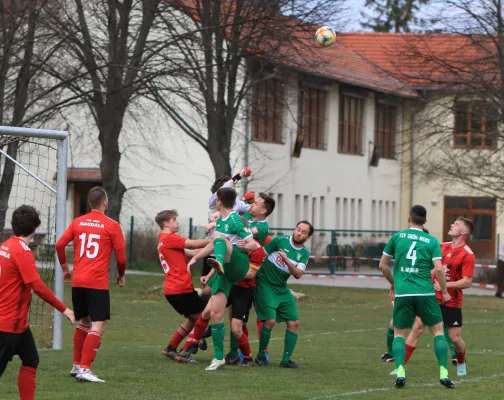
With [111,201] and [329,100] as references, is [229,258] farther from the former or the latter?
[329,100]

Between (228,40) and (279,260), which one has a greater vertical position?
(228,40)

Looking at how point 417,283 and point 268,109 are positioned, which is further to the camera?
point 268,109

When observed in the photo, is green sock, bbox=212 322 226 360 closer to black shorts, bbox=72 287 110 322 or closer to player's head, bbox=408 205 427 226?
black shorts, bbox=72 287 110 322

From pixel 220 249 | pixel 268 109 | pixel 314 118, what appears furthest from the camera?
pixel 314 118

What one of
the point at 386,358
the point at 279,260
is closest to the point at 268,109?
the point at 386,358

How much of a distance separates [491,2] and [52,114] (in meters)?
12.7

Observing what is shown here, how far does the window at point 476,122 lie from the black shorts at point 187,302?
20046 mm

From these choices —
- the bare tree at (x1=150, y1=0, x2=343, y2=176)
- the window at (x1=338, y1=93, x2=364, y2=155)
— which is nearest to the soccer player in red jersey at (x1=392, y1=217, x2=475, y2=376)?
the bare tree at (x1=150, y1=0, x2=343, y2=176)

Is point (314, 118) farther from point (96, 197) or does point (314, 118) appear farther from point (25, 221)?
point (25, 221)

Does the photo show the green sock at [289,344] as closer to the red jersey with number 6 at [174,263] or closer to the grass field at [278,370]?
the grass field at [278,370]

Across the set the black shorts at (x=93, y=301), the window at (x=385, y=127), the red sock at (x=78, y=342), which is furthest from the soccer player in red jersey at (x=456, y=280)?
the window at (x=385, y=127)

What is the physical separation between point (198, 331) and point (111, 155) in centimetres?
1587

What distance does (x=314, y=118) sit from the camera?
145ft

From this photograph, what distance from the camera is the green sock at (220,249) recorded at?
11617 millimetres
